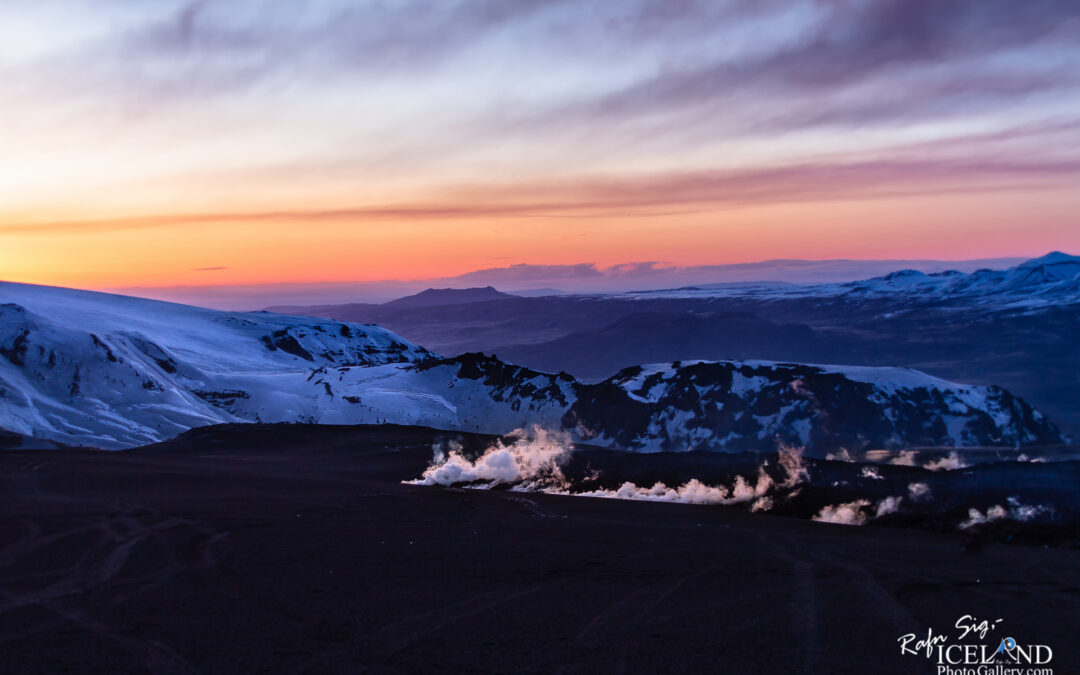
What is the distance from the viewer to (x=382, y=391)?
13300cm

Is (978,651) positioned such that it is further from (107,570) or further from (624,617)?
(107,570)

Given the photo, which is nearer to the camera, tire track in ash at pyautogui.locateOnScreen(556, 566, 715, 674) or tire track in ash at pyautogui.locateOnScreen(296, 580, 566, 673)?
tire track in ash at pyautogui.locateOnScreen(296, 580, 566, 673)

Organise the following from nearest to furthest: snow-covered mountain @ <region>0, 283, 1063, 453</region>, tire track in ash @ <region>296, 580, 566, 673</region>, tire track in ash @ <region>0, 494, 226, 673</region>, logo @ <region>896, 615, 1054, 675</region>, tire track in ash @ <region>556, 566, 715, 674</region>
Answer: tire track in ash @ <region>296, 580, 566, 673</region>
logo @ <region>896, 615, 1054, 675</region>
tire track in ash @ <region>556, 566, 715, 674</region>
tire track in ash @ <region>0, 494, 226, 673</region>
snow-covered mountain @ <region>0, 283, 1063, 453</region>

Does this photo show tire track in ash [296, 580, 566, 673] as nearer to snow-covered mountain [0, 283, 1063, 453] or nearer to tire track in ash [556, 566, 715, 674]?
tire track in ash [556, 566, 715, 674]

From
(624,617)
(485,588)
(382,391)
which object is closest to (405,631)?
(485,588)

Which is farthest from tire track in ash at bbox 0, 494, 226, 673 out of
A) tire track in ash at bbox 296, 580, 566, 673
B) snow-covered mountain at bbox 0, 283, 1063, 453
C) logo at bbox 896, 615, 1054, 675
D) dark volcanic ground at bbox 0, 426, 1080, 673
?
snow-covered mountain at bbox 0, 283, 1063, 453

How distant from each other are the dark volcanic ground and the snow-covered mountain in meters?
77.2

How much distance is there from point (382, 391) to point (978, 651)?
405ft

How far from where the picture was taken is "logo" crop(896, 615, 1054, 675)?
13188 millimetres

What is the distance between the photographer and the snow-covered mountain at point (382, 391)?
359ft

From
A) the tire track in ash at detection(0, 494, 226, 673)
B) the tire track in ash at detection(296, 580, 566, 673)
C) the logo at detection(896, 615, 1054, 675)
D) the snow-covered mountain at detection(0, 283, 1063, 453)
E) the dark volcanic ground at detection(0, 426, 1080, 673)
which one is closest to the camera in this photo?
the tire track in ash at detection(296, 580, 566, 673)

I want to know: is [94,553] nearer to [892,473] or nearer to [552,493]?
[552,493]

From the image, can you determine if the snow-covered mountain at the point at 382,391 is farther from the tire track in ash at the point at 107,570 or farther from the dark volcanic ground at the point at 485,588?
the dark volcanic ground at the point at 485,588

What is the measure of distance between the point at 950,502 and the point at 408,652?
19583 mm
